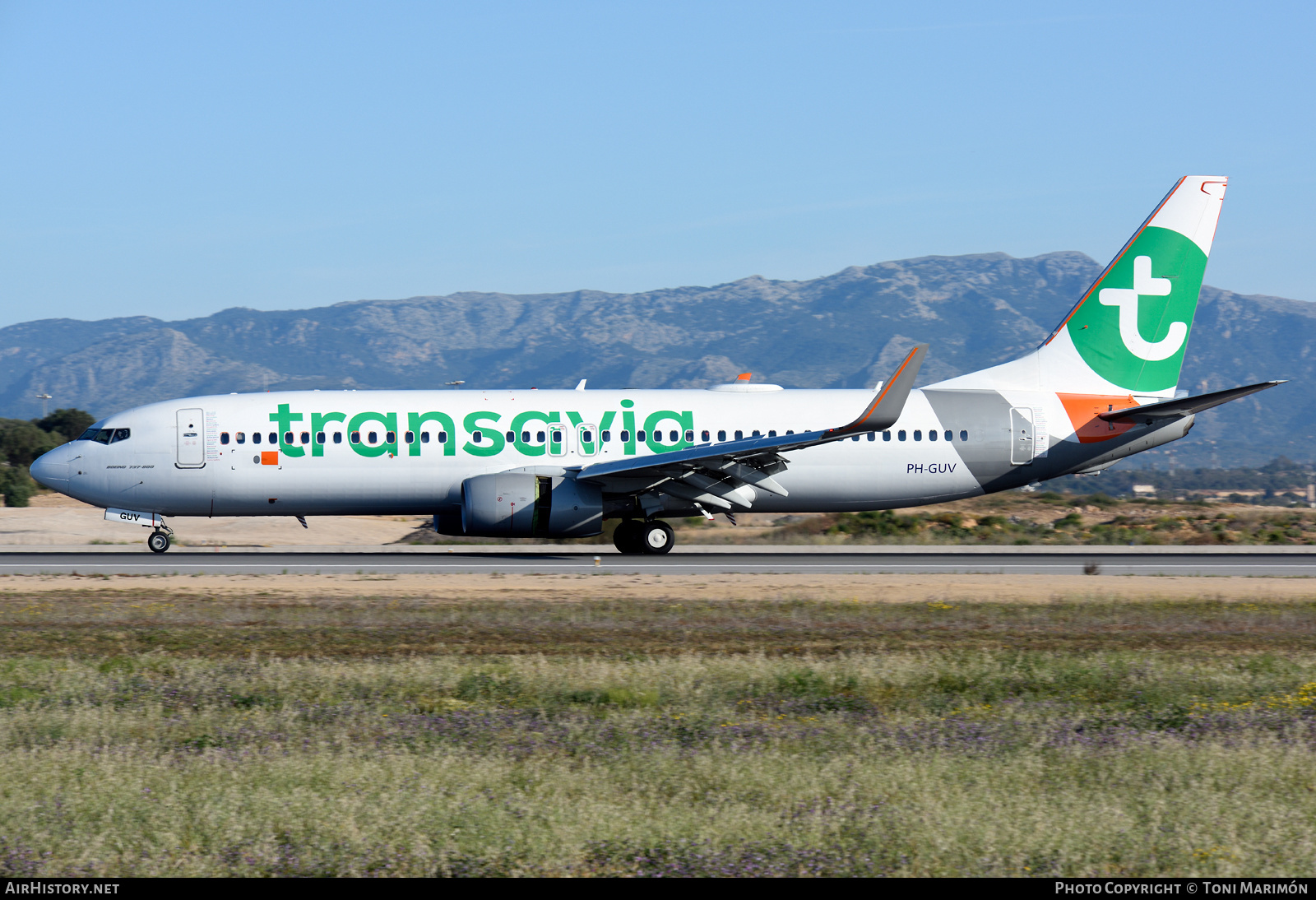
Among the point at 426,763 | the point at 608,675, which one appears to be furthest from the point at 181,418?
the point at 426,763

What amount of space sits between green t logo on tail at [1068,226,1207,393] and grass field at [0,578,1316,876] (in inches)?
600

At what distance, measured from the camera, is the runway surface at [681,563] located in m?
25.7

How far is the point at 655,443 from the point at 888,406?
592cm

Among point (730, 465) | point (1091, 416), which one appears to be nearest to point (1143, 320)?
point (1091, 416)

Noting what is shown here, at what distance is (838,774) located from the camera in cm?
855

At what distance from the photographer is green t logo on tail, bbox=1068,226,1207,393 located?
31.6 m

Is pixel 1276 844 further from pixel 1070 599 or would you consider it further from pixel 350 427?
pixel 350 427

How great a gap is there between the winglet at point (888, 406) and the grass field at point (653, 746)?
9.60 m

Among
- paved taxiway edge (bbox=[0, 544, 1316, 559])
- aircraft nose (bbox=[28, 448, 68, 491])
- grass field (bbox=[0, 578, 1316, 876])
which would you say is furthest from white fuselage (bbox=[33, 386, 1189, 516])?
grass field (bbox=[0, 578, 1316, 876])

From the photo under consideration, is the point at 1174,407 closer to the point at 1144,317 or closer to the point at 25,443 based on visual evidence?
the point at 1144,317

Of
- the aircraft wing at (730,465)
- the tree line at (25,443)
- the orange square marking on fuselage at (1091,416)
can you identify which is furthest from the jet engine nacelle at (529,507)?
the tree line at (25,443)

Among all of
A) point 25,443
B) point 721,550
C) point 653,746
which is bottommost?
point 653,746

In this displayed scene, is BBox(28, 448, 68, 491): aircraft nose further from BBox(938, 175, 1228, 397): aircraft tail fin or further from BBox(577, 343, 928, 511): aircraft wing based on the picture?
A: BBox(938, 175, 1228, 397): aircraft tail fin

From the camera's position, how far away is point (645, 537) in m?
29.5
